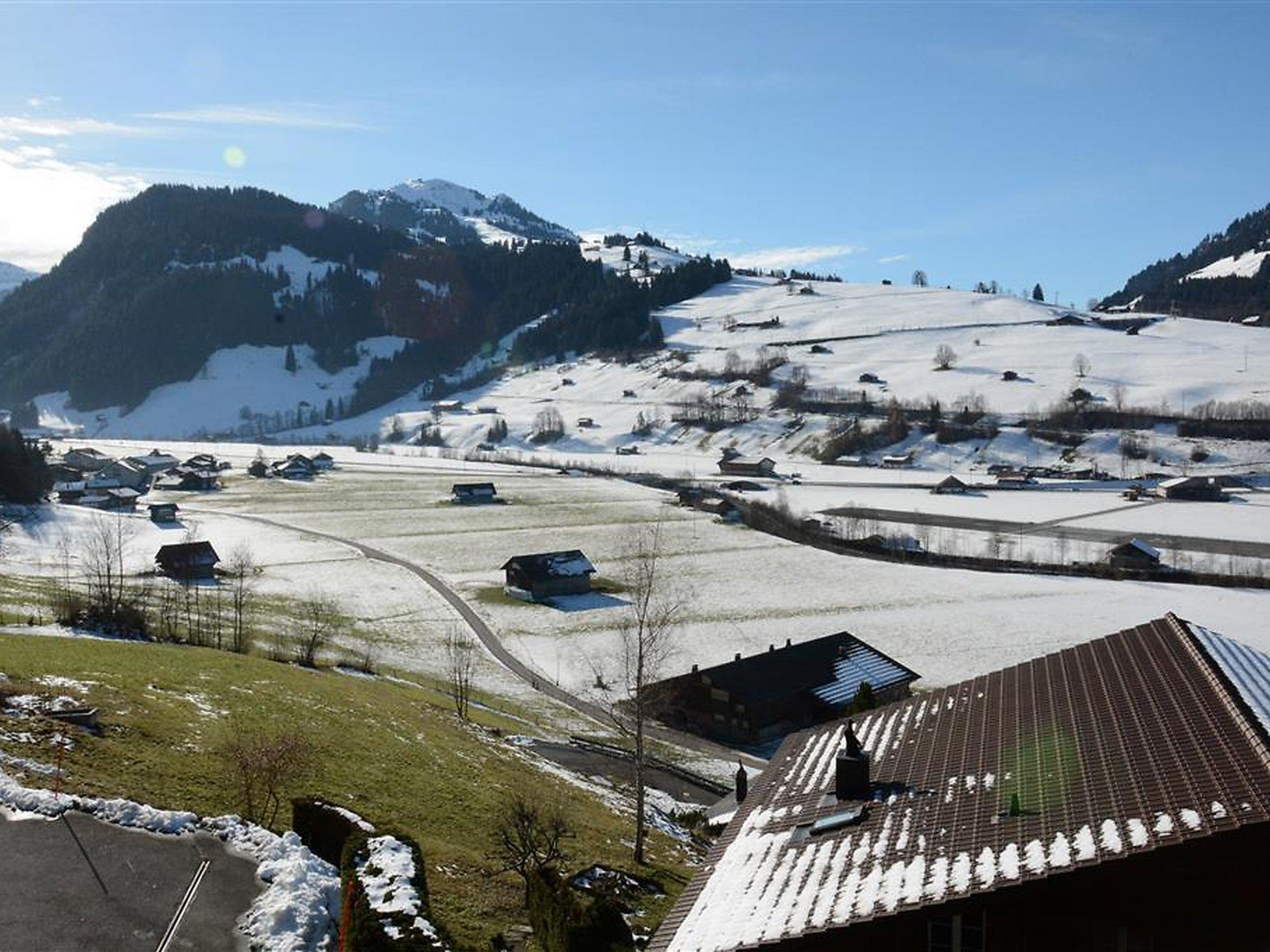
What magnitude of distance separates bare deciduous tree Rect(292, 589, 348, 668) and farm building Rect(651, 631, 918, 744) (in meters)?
18.8

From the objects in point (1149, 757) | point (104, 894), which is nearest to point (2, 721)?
point (104, 894)

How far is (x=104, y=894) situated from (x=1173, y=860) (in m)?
15.9

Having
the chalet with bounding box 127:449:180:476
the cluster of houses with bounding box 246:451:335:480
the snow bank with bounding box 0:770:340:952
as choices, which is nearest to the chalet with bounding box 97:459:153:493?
the chalet with bounding box 127:449:180:476

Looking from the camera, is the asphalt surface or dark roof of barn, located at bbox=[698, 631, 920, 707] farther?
dark roof of barn, located at bbox=[698, 631, 920, 707]

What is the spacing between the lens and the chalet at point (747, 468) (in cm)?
14350

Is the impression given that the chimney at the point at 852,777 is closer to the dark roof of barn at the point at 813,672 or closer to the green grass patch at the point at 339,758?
the green grass patch at the point at 339,758

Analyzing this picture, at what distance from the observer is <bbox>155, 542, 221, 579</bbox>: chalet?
75562 millimetres

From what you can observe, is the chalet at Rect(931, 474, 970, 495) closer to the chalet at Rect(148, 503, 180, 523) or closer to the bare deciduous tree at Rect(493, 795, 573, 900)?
the chalet at Rect(148, 503, 180, 523)

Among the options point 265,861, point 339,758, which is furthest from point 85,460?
point 265,861

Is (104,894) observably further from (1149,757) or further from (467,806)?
(1149,757)

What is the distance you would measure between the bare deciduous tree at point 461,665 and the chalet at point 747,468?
84.0 metres

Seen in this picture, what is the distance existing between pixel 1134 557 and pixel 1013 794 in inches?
3030

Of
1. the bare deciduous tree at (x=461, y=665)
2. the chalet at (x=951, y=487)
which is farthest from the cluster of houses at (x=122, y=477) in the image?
the chalet at (x=951, y=487)

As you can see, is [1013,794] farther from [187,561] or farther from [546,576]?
[187,561]
